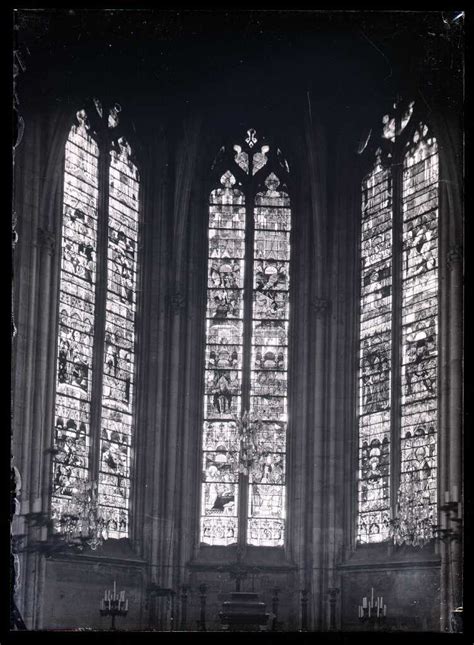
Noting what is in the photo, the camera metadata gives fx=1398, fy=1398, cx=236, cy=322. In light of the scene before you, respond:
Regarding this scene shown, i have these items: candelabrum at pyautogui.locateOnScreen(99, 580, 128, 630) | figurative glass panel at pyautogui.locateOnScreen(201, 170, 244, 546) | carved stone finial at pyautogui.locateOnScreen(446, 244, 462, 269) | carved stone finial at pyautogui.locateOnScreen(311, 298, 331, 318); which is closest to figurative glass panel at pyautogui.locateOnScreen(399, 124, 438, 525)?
carved stone finial at pyautogui.locateOnScreen(446, 244, 462, 269)

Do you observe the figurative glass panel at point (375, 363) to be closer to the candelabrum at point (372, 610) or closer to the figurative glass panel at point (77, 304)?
the candelabrum at point (372, 610)

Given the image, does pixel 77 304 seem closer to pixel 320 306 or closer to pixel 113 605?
pixel 320 306

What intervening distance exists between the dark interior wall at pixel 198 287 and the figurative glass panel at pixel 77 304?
0.56m

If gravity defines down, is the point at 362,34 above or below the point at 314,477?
above

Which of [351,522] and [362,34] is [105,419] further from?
[362,34]

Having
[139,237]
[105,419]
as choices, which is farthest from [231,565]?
[139,237]

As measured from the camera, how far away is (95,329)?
2464cm

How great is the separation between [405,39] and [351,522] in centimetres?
1071

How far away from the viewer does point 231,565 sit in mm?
26609

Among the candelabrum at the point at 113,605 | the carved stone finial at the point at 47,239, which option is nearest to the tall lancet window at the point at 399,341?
the candelabrum at the point at 113,605

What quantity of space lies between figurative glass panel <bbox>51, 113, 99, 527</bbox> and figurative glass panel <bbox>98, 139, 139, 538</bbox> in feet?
1.29
